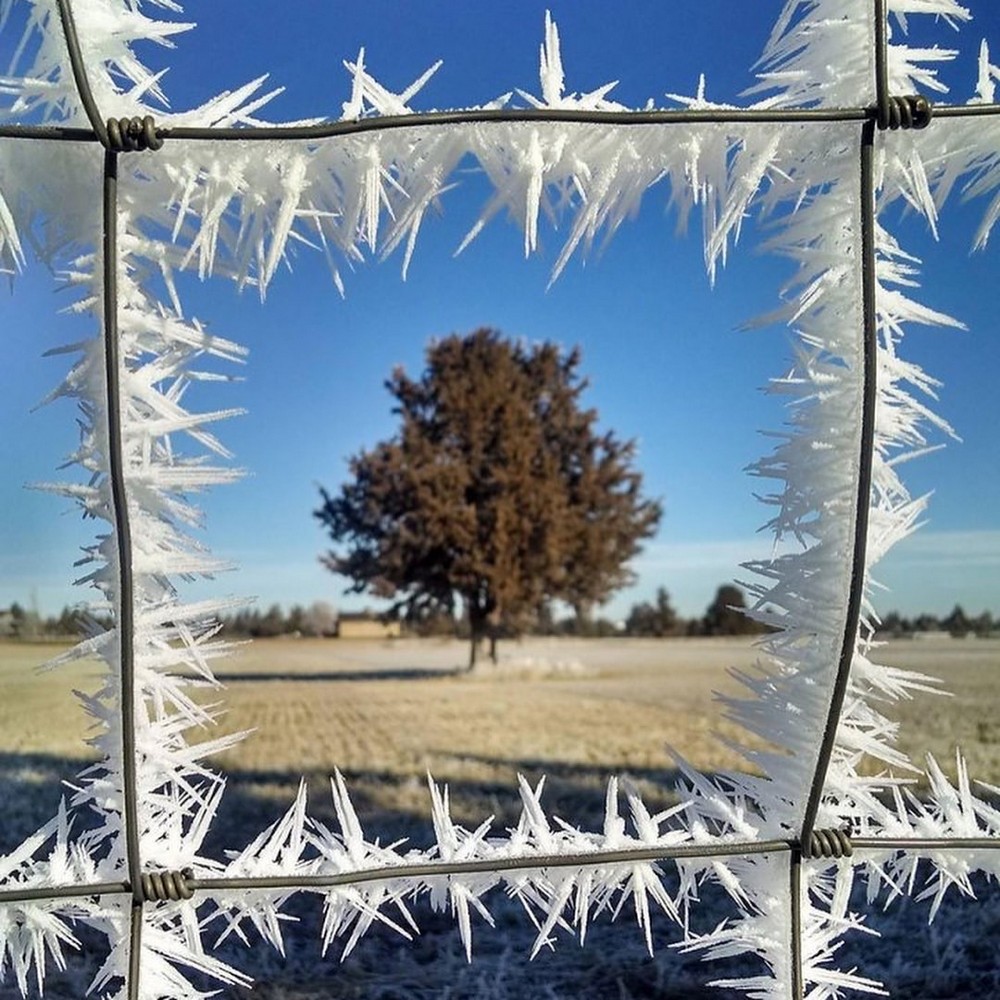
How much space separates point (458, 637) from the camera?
2482 millimetres

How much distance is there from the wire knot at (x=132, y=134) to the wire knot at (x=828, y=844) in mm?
238

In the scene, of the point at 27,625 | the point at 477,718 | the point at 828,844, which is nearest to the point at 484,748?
the point at 477,718

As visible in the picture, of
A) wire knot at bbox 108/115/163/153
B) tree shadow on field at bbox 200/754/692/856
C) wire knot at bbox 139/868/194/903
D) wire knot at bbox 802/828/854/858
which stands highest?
wire knot at bbox 108/115/163/153

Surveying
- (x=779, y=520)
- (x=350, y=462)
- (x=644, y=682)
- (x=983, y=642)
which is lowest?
(x=644, y=682)

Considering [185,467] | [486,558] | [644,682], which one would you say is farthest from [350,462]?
[185,467]

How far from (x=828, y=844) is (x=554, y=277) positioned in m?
0.16

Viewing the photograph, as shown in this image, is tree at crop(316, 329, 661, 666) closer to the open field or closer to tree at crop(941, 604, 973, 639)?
the open field

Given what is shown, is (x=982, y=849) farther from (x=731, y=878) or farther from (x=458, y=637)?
(x=458, y=637)

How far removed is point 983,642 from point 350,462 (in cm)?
151

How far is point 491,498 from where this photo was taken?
2.28m

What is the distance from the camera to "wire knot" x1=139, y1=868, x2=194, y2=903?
0.87ft

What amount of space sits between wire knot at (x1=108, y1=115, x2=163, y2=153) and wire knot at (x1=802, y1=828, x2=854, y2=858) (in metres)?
0.24

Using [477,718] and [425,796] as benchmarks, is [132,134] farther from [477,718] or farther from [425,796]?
[477,718]

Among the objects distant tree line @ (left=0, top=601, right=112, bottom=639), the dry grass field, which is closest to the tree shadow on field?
the dry grass field
